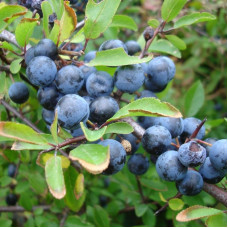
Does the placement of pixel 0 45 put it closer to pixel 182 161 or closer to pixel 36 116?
pixel 36 116

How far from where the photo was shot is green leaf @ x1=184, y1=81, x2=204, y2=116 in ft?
5.05

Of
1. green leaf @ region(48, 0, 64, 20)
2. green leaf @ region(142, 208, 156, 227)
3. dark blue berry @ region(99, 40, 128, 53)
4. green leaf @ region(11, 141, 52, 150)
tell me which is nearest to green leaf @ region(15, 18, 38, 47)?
green leaf @ region(48, 0, 64, 20)

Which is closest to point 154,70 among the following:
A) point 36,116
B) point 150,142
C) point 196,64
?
point 150,142

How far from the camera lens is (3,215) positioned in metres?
1.65

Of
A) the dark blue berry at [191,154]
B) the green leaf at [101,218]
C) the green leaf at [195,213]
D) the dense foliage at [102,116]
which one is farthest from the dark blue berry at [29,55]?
the green leaf at [101,218]

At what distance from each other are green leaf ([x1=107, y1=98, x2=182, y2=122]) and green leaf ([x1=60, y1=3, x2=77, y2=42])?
318 mm

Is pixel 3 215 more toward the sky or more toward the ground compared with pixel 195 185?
more toward the ground

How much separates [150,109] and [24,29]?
18.8 inches

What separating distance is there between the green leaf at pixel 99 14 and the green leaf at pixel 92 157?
1.29 ft

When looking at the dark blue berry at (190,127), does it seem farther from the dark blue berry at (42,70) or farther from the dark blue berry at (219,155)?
the dark blue berry at (42,70)

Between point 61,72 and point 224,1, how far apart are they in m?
1.68

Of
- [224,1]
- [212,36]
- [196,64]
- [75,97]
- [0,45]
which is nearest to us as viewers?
[75,97]

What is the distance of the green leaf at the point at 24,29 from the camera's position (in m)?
0.89

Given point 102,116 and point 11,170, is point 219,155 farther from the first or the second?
point 11,170
